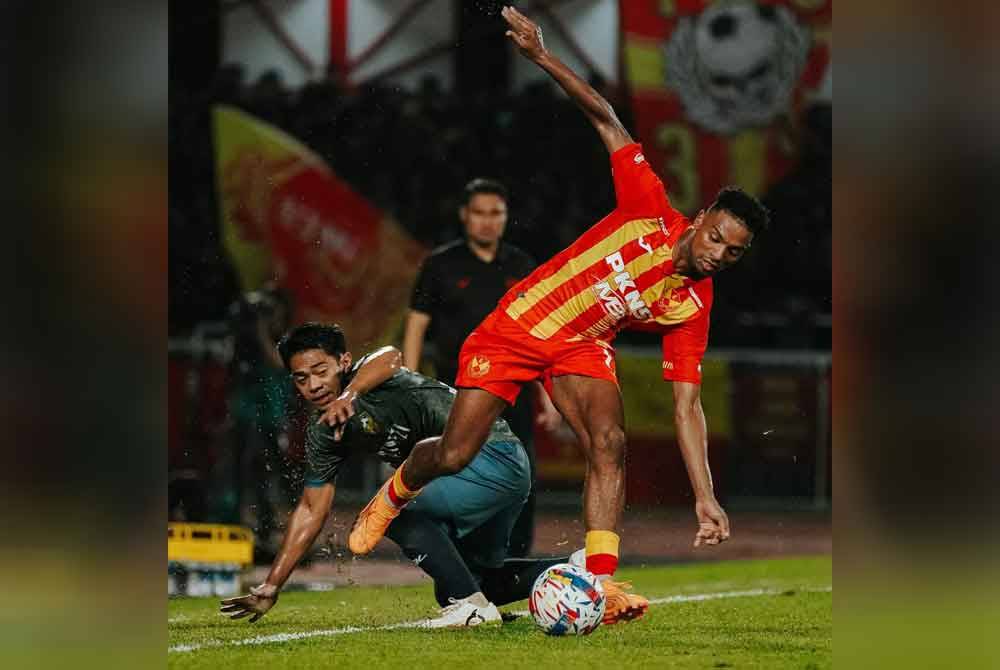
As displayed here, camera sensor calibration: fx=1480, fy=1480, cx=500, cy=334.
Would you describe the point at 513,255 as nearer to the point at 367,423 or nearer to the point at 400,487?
the point at 367,423

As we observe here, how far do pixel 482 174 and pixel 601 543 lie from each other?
8.45 m

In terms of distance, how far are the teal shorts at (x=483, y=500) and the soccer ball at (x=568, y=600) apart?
71cm

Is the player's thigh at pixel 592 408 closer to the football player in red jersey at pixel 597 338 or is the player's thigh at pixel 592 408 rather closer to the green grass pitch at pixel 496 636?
the football player in red jersey at pixel 597 338

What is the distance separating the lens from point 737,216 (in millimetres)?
5996

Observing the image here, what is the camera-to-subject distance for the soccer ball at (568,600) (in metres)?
6.02

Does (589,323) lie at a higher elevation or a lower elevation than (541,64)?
lower

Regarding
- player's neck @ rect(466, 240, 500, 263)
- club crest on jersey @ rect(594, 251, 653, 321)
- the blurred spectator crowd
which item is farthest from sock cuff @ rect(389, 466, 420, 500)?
the blurred spectator crowd

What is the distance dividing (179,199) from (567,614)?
9.65 m

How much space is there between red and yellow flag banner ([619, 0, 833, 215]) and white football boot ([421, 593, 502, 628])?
608 centimetres

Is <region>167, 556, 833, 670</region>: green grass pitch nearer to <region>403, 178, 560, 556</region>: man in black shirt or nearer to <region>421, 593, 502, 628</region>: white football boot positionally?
<region>421, 593, 502, 628</region>: white football boot
